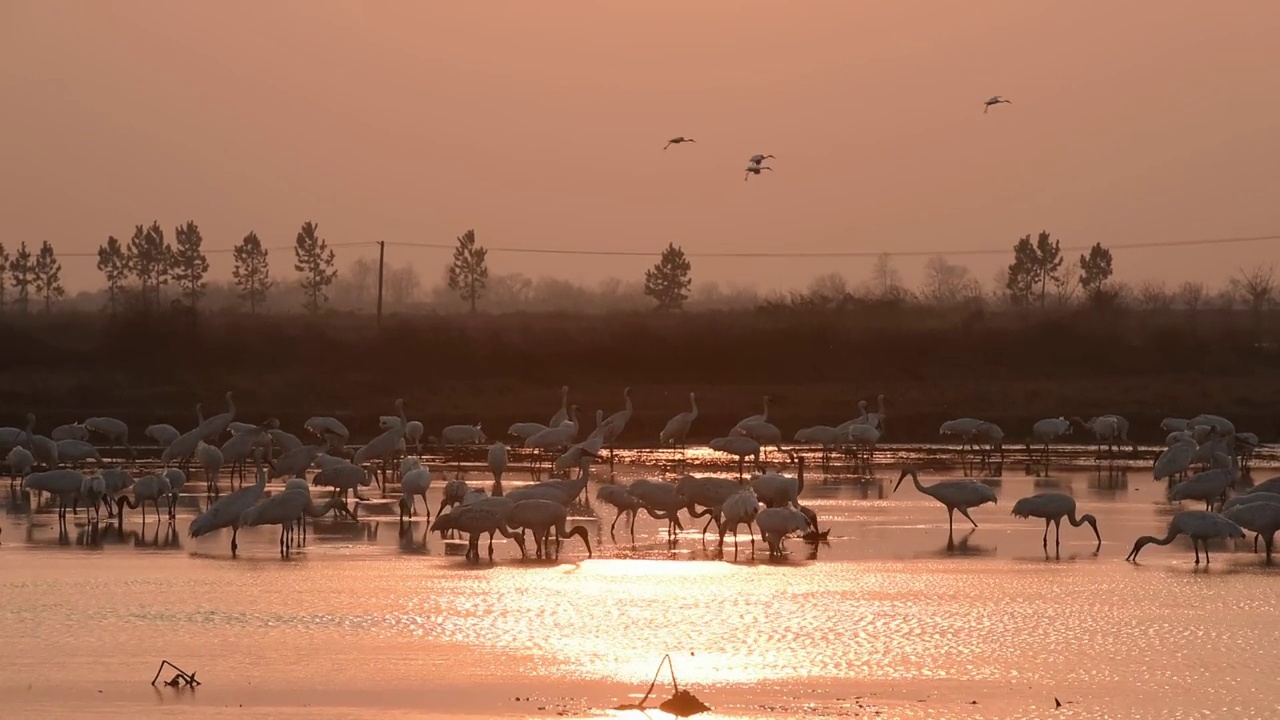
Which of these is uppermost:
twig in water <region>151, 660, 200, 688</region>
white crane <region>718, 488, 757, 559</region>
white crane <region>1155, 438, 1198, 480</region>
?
white crane <region>1155, 438, 1198, 480</region>

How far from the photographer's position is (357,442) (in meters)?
39.5

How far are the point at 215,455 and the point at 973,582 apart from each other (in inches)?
532

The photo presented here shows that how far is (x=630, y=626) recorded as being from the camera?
1487 centimetres

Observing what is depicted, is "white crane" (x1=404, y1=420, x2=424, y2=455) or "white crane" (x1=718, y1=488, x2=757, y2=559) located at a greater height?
"white crane" (x1=404, y1=420, x2=424, y2=455)

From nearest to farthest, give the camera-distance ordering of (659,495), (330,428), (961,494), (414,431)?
1. (659,495)
2. (961,494)
3. (330,428)
4. (414,431)

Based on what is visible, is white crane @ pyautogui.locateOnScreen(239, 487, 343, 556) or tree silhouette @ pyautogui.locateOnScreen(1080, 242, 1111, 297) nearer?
white crane @ pyautogui.locateOnScreen(239, 487, 343, 556)

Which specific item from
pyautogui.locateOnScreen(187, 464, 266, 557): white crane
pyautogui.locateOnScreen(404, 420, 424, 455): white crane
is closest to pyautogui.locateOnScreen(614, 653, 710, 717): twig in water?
pyautogui.locateOnScreen(187, 464, 266, 557): white crane

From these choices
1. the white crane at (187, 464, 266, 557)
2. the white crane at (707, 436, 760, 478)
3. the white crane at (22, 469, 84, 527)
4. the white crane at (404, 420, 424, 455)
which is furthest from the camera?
the white crane at (404, 420, 424, 455)

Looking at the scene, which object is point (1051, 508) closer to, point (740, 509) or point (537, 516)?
point (740, 509)

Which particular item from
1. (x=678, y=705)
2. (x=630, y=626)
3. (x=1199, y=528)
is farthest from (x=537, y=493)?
(x=678, y=705)

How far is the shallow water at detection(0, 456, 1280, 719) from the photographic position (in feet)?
40.0

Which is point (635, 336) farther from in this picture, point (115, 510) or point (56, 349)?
point (115, 510)

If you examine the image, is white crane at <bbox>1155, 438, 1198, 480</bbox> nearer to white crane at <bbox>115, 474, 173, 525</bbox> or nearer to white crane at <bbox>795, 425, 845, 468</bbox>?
white crane at <bbox>795, 425, 845, 468</bbox>

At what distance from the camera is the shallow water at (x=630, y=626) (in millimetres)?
12180
